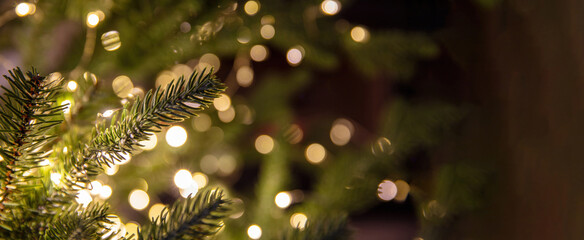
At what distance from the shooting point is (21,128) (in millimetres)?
248

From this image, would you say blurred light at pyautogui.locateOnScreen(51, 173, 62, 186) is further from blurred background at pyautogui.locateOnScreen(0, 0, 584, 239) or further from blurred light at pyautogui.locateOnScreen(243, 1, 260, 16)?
blurred light at pyautogui.locateOnScreen(243, 1, 260, 16)

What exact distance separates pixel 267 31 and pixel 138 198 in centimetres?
33

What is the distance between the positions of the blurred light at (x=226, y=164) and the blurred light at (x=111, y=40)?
1.16ft

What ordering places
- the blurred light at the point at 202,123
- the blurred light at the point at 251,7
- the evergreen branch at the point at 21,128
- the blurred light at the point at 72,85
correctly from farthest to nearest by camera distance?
the blurred light at the point at 202,123 → the blurred light at the point at 251,7 → the blurred light at the point at 72,85 → the evergreen branch at the point at 21,128

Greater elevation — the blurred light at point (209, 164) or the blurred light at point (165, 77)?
the blurred light at point (165, 77)

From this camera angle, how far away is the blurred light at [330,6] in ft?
1.86

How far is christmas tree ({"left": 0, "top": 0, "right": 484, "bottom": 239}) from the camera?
0.26 meters

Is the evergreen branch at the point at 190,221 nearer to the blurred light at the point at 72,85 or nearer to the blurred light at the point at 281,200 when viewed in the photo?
the blurred light at the point at 72,85

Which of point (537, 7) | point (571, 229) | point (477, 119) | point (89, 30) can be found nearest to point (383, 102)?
point (477, 119)

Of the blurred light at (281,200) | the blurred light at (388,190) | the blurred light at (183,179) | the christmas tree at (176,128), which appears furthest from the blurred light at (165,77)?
the blurred light at (388,190)

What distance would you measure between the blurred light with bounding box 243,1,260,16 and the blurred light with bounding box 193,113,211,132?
0.87 feet

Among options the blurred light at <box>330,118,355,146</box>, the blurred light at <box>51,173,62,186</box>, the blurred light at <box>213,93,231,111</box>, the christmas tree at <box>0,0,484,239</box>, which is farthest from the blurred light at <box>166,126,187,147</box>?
the blurred light at <box>330,118,355,146</box>

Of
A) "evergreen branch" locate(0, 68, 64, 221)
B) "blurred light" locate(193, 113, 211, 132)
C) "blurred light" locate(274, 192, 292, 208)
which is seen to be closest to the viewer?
"evergreen branch" locate(0, 68, 64, 221)

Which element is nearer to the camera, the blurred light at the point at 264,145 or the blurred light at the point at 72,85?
the blurred light at the point at 72,85
